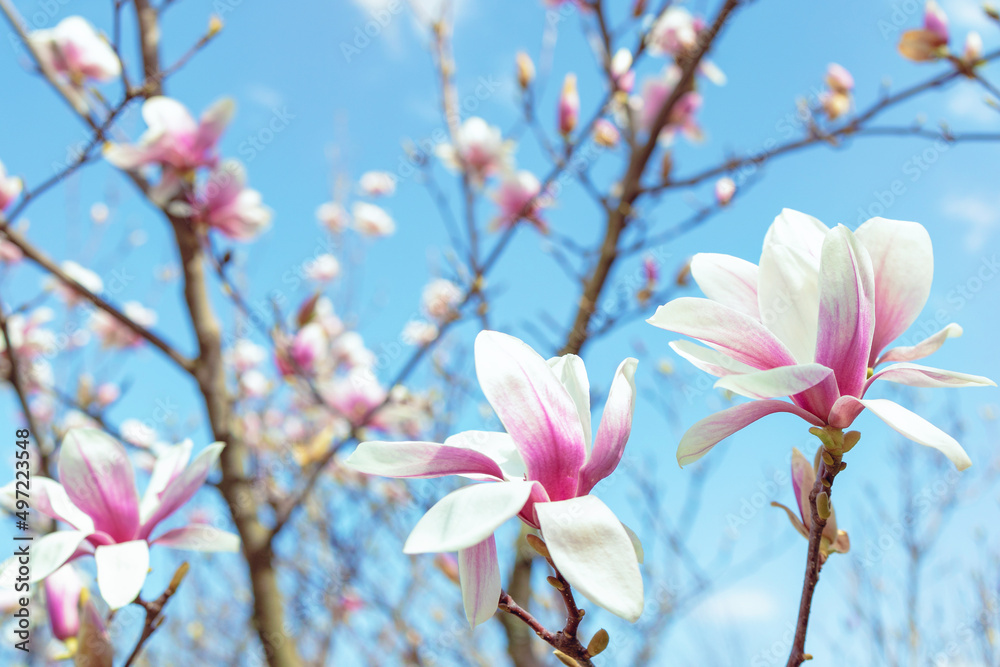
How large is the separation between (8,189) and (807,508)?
2075 mm

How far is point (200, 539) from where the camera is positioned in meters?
0.79

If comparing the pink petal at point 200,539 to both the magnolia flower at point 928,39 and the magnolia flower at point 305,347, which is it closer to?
the magnolia flower at point 305,347

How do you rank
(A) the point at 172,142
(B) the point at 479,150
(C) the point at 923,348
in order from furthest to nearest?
(B) the point at 479,150 < (A) the point at 172,142 < (C) the point at 923,348

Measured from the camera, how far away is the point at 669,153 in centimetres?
221

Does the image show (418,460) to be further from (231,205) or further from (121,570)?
(231,205)

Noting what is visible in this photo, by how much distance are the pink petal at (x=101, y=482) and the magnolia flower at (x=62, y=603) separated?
0.14 m

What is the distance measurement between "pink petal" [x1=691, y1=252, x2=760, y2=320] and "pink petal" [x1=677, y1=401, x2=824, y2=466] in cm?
11

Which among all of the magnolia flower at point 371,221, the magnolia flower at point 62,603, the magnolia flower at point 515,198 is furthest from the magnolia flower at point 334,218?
the magnolia flower at point 62,603

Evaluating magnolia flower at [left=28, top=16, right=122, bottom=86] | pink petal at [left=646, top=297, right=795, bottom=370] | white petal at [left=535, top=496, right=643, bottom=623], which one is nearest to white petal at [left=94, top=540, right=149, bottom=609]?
white petal at [left=535, top=496, right=643, bottom=623]

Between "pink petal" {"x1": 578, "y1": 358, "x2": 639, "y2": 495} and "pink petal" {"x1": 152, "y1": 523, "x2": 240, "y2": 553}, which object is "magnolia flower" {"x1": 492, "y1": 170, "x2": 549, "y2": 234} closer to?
"pink petal" {"x1": 152, "y1": 523, "x2": 240, "y2": 553}

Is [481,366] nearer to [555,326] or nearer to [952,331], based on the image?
[952,331]

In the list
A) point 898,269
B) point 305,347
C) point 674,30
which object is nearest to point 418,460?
point 898,269

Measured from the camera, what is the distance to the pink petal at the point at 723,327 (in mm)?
526

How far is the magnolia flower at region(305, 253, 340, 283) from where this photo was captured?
3.70 m
